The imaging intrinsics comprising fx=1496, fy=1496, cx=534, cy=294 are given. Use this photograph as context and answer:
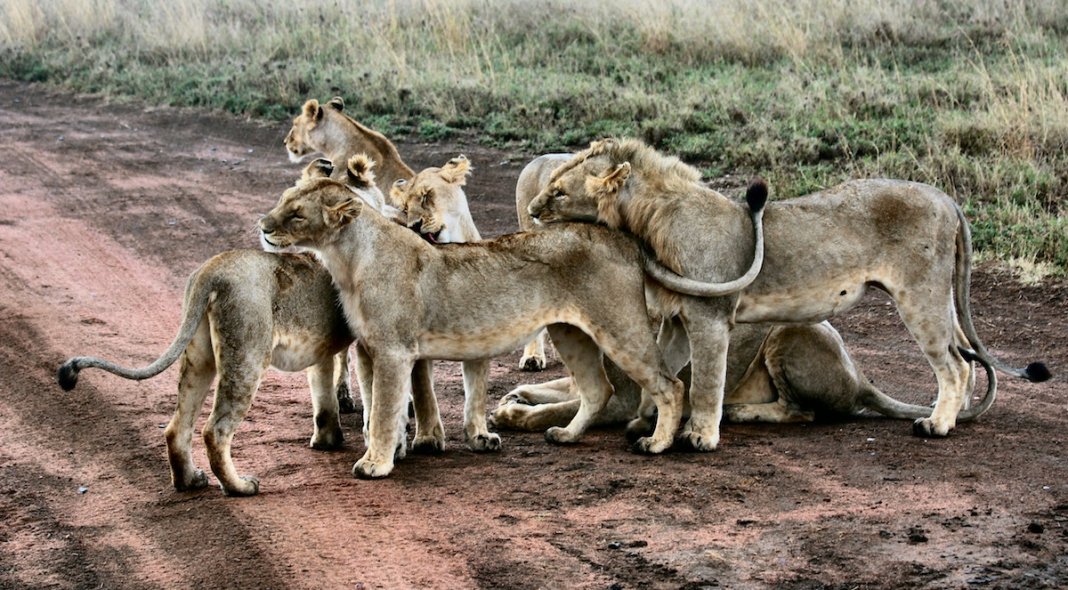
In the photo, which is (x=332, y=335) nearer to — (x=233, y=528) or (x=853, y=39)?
(x=233, y=528)

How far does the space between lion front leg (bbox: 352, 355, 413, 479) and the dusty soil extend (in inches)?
3.9

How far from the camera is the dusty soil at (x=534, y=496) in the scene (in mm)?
5379

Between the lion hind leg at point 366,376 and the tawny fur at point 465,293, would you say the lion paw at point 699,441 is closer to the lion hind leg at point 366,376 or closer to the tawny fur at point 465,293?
the tawny fur at point 465,293

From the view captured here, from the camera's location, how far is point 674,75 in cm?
1564

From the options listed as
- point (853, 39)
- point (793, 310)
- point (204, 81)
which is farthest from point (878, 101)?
point (204, 81)

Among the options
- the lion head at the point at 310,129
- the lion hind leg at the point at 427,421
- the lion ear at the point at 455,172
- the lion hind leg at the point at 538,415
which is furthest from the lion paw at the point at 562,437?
the lion head at the point at 310,129

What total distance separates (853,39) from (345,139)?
286 inches

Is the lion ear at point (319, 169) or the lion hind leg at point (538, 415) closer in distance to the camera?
the lion hind leg at point (538, 415)

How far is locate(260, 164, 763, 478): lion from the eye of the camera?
650cm

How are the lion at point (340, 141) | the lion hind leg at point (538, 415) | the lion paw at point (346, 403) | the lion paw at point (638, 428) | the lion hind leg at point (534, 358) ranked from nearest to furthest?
1. the lion paw at point (638, 428)
2. the lion hind leg at point (538, 415)
3. the lion paw at point (346, 403)
4. the lion hind leg at point (534, 358)
5. the lion at point (340, 141)

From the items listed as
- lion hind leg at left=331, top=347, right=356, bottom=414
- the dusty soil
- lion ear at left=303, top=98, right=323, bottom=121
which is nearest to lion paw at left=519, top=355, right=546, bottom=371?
the dusty soil

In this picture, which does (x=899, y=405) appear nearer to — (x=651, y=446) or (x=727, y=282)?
(x=727, y=282)

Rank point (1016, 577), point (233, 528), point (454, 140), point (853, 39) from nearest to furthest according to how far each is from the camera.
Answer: point (1016, 577), point (233, 528), point (454, 140), point (853, 39)

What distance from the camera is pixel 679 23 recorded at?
55.2 feet
